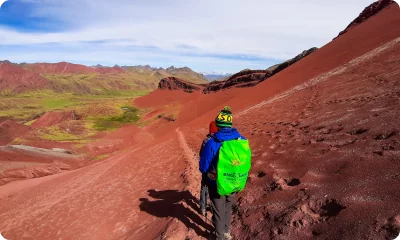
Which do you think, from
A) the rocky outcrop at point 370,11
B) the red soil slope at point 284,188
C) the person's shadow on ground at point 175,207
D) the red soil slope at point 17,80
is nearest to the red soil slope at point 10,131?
the red soil slope at point 284,188

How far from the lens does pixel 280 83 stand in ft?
76.9

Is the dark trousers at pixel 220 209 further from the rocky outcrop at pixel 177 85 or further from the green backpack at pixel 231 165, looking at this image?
the rocky outcrop at pixel 177 85

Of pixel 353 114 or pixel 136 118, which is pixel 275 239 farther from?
pixel 136 118

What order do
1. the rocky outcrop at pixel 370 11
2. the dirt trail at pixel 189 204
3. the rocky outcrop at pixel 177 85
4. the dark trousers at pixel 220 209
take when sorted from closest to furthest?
the dark trousers at pixel 220 209 → the dirt trail at pixel 189 204 → the rocky outcrop at pixel 370 11 → the rocky outcrop at pixel 177 85

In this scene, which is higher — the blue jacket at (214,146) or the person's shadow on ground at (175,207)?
the blue jacket at (214,146)

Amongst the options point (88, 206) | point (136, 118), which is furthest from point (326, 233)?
point (136, 118)

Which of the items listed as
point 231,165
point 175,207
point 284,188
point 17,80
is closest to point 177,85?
point 175,207

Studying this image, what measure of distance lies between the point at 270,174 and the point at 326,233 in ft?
8.16

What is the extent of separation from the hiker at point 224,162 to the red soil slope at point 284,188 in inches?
31.6

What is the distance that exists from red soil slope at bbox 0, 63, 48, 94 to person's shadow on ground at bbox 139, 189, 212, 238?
148041 mm

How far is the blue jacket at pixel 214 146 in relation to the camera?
4.14 meters

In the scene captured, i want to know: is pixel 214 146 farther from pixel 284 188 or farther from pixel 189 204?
pixel 189 204

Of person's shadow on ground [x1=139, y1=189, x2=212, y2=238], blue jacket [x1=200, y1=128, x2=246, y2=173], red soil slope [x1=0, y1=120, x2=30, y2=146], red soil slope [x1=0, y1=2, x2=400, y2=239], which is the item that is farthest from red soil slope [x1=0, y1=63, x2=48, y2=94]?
blue jacket [x1=200, y1=128, x2=246, y2=173]

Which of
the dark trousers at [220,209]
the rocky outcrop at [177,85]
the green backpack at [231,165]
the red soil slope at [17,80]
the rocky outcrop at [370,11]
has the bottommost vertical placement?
the dark trousers at [220,209]
